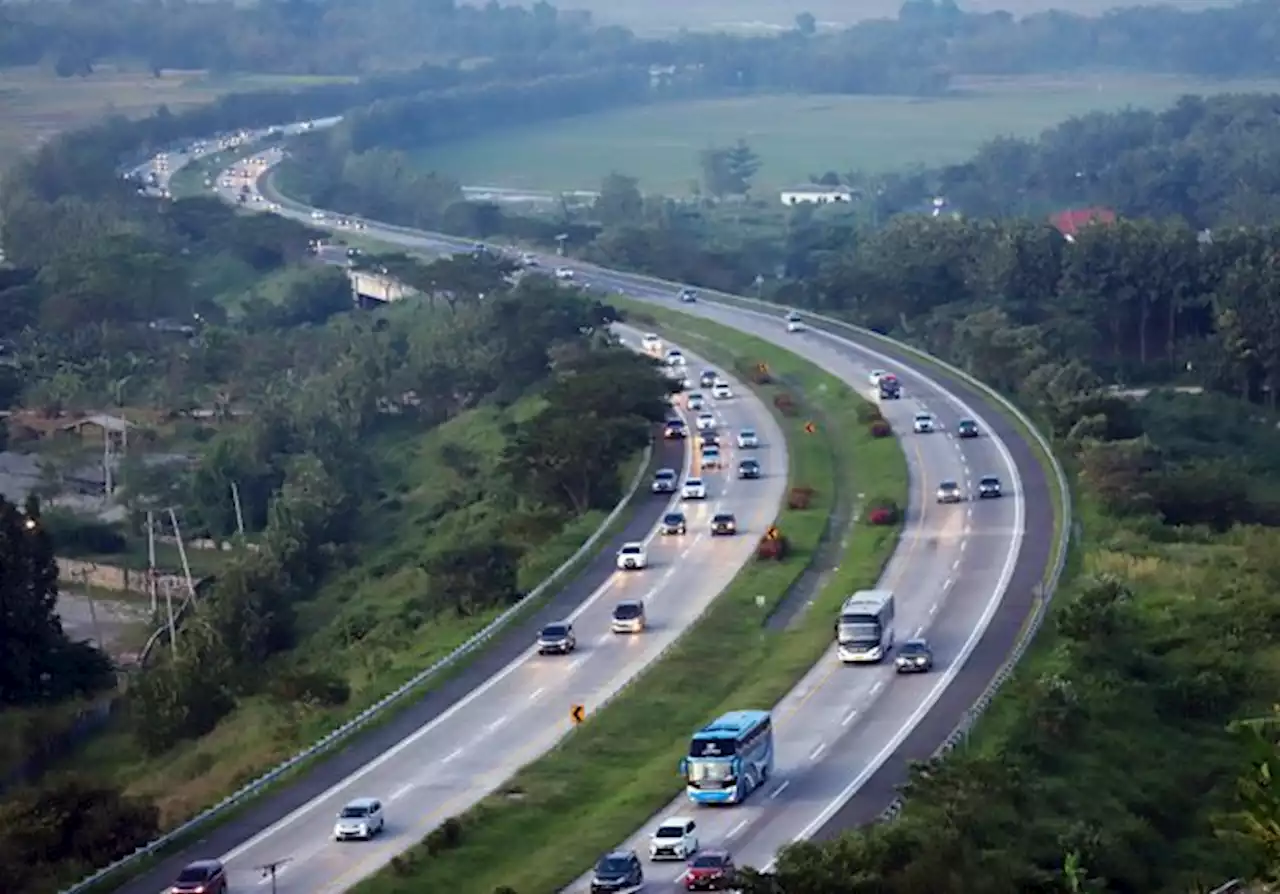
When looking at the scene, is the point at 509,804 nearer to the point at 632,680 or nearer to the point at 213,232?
the point at 632,680

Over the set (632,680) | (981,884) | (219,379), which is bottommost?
(219,379)

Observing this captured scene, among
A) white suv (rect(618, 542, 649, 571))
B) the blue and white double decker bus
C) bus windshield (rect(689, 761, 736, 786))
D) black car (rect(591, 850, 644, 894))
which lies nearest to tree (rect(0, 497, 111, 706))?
white suv (rect(618, 542, 649, 571))

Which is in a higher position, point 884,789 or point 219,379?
point 884,789

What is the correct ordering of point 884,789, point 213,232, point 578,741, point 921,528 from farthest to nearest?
point 213,232 < point 921,528 < point 578,741 < point 884,789

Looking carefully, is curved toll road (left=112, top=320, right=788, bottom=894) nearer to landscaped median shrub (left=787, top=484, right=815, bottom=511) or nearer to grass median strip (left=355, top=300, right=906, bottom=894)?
grass median strip (left=355, top=300, right=906, bottom=894)

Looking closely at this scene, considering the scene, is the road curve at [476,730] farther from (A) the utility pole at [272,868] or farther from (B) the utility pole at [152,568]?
(B) the utility pole at [152,568]

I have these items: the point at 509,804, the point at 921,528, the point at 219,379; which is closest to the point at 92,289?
the point at 219,379
